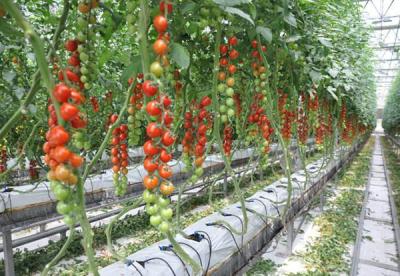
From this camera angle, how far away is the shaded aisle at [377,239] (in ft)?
13.1

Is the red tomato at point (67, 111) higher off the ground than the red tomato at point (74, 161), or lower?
higher

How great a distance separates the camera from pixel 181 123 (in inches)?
52.0

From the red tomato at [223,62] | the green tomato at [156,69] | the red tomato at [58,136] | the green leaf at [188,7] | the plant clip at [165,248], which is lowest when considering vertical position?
the plant clip at [165,248]

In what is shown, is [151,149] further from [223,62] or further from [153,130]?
[223,62]

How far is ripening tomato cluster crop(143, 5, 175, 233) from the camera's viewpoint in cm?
59

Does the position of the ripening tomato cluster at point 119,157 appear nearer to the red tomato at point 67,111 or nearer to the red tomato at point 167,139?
the red tomato at point 167,139

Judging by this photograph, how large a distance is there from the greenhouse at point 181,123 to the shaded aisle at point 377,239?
0.03 m

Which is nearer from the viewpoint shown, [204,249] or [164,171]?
[164,171]

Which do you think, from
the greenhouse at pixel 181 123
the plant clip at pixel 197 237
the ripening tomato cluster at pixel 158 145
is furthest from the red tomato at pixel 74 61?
the plant clip at pixel 197 237

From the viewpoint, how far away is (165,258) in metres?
1.85

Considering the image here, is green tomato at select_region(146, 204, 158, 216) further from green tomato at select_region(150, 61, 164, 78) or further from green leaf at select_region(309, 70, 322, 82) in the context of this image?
green leaf at select_region(309, 70, 322, 82)

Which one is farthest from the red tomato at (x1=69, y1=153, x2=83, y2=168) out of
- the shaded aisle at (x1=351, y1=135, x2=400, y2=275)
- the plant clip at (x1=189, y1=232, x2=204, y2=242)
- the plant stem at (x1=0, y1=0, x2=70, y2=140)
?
the shaded aisle at (x1=351, y1=135, x2=400, y2=275)

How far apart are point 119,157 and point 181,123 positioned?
0.95ft

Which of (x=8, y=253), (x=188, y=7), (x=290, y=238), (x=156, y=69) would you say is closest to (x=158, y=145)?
(x=156, y=69)
